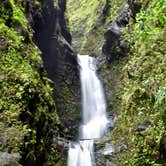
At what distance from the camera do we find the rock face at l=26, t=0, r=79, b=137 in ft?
86.8

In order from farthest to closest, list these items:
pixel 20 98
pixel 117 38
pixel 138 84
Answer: pixel 117 38
pixel 138 84
pixel 20 98

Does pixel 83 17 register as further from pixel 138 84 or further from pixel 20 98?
pixel 20 98

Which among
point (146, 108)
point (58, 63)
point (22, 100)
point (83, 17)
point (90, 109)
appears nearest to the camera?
point (22, 100)

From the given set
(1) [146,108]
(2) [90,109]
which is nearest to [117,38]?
(2) [90,109]

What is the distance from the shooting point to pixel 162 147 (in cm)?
1098

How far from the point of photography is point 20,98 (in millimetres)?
11852

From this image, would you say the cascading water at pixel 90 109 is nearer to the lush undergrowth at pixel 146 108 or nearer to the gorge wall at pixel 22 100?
the gorge wall at pixel 22 100

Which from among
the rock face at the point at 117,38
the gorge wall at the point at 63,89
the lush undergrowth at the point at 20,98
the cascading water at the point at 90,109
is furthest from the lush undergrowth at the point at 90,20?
the lush undergrowth at the point at 20,98

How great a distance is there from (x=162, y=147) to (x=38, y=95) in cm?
546

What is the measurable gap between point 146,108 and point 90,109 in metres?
15.3

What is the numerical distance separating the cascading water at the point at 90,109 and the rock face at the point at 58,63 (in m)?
0.78

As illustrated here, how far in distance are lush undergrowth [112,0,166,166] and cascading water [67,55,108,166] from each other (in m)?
3.24

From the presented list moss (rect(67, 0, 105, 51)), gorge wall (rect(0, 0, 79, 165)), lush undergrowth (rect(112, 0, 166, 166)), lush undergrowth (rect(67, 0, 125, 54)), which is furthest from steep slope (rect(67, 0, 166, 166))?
moss (rect(67, 0, 105, 51))

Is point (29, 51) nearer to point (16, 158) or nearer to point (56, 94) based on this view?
point (16, 158)
